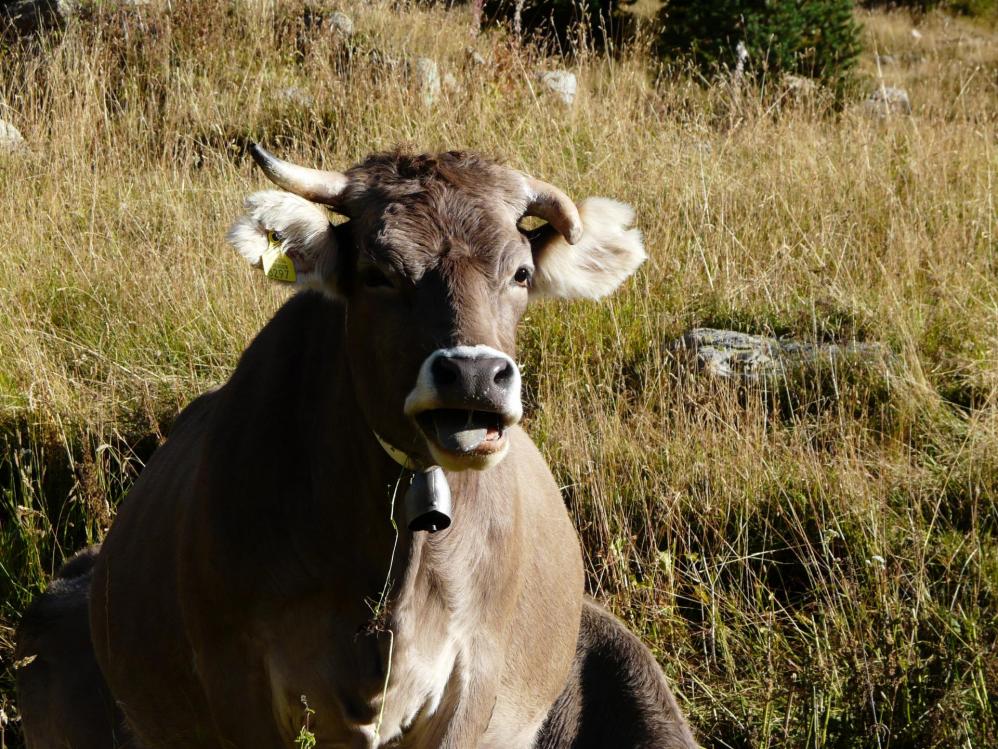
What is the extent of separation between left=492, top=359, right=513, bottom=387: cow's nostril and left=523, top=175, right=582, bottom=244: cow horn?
0.80 meters

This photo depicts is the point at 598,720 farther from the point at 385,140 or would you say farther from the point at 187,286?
the point at 385,140

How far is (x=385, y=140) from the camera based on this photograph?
8.20m

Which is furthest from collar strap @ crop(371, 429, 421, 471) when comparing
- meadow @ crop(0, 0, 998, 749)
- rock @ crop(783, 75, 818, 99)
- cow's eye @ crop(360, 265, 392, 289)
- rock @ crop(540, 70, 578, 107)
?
rock @ crop(783, 75, 818, 99)

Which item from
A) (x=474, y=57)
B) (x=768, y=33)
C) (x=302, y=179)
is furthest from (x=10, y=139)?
(x=768, y=33)

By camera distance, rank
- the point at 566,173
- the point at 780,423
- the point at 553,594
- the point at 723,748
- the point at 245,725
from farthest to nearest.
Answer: the point at 566,173, the point at 780,423, the point at 723,748, the point at 553,594, the point at 245,725

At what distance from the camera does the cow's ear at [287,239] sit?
312 centimetres

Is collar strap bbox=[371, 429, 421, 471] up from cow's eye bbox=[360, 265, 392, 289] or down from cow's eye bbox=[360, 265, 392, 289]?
down

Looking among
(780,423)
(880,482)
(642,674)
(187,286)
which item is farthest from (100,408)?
(880,482)

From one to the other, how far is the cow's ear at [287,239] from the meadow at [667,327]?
2141 millimetres

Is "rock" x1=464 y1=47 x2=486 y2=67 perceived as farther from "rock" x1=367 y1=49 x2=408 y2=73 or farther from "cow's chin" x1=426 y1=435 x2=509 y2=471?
"cow's chin" x1=426 y1=435 x2=509 y2=471

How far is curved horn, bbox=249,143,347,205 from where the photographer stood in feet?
10.3

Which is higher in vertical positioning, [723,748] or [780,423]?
[780,423]

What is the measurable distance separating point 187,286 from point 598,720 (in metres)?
3.51

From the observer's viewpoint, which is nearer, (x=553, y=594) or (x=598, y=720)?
(x=553, y=594)
